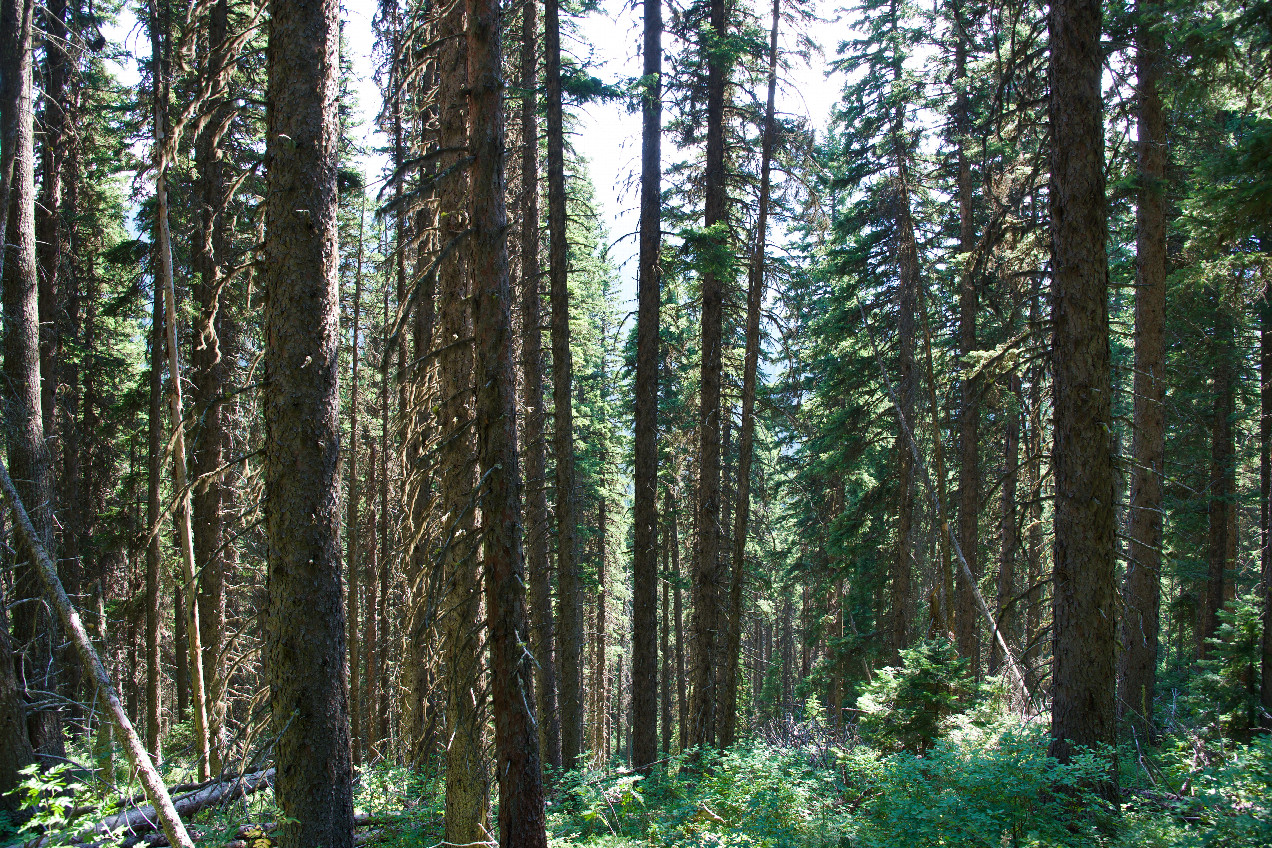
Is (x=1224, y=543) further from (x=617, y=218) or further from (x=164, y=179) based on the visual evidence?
(x=164, y=179)

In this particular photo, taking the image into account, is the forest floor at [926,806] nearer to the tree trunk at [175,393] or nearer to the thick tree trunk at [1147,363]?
the tree trunk at [175,393]

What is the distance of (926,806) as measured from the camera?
6035mm

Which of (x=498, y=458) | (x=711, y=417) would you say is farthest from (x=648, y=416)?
(x=498, y=458)

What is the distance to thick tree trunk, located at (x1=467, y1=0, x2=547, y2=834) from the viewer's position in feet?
17.4

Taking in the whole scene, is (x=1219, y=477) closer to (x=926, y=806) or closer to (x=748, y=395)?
(x=748, y=395)

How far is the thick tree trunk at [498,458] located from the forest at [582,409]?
0.12 feet

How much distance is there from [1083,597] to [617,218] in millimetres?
9289

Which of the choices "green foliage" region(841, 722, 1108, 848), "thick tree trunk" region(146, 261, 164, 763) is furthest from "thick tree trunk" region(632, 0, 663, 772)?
"thick tree trunk" region(146, 261, 164, 763)

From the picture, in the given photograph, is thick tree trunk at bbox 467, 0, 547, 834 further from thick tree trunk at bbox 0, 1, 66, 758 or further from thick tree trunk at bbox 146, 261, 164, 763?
thick tree trunk at bbox 146, 261, 164, 763

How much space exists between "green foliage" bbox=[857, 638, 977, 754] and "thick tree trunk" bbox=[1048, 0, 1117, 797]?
196cm

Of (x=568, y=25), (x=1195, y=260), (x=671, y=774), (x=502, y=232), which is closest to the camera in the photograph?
(x=502, y=232)

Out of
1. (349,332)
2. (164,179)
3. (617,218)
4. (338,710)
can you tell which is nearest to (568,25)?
(617,218)

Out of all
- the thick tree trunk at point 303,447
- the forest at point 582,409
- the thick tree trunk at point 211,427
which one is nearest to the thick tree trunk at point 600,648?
the forest at point 582,409

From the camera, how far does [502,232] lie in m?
5.55
